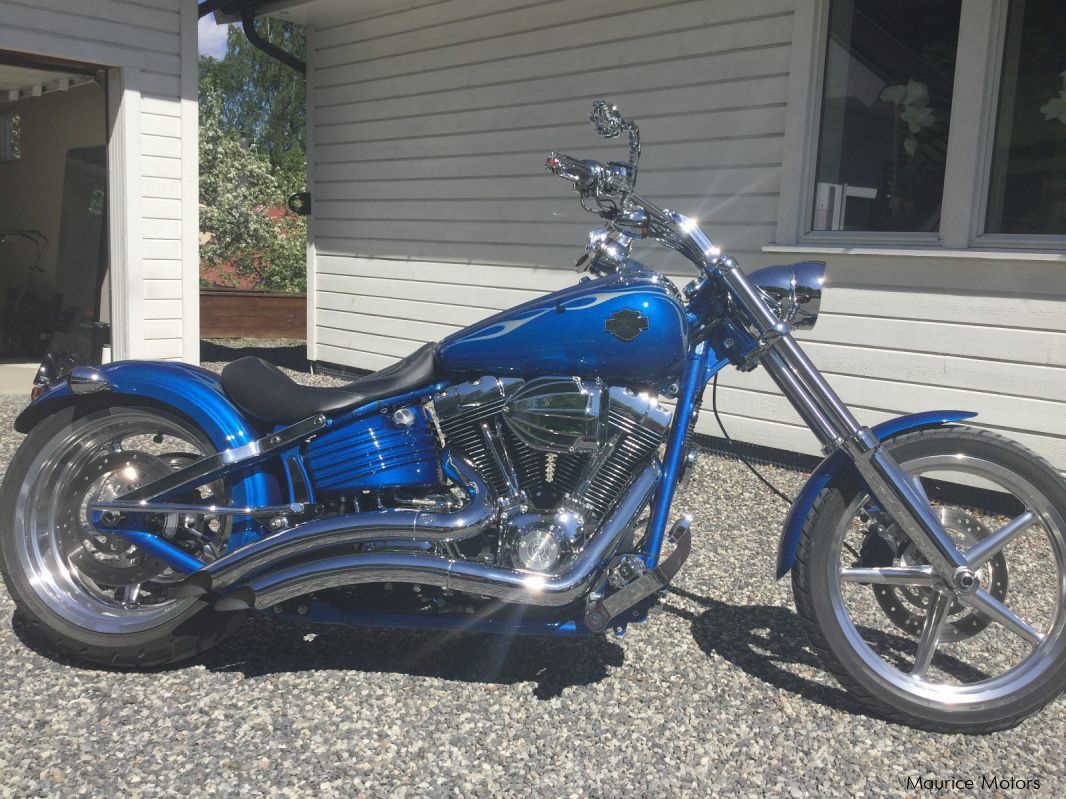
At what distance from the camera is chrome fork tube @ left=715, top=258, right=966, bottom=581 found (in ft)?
7.48

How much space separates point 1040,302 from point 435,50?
181 inches

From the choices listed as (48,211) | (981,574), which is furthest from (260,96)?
(981,574)

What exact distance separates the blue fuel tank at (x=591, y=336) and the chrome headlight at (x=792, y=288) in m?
0.26

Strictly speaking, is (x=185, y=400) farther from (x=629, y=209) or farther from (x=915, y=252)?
(x=915, y=252)

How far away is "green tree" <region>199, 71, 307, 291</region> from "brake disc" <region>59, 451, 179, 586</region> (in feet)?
39.3

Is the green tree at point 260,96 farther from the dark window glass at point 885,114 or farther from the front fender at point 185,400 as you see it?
the front fender at point 185,400

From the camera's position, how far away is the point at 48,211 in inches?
343

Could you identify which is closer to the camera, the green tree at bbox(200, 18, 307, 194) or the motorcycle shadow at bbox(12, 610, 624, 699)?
the motorcycle shadow at bbox(12, 610, 624, 699)

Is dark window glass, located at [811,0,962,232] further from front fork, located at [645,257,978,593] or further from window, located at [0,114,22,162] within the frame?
window, located at [0,114,22,162]

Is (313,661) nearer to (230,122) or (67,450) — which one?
(67,450)

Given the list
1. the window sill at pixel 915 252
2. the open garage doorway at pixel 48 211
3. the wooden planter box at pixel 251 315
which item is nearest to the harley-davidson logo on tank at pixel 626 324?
the window sill at pixel 915 252

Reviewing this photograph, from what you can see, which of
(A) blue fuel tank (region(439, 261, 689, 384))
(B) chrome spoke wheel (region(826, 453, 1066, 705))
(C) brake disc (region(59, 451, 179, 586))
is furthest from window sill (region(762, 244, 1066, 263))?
(C) brake disc (region(59, 451, 179, 586))

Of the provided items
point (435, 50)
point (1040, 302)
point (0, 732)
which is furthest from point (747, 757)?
point (435, 50)

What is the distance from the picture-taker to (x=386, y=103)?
7.38 metres
